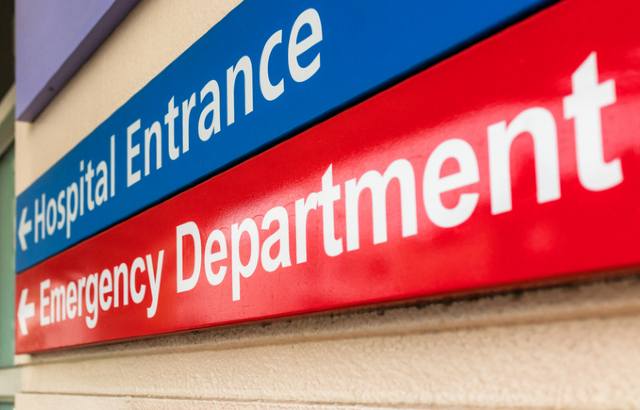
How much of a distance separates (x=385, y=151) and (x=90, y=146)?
1067 millimetres

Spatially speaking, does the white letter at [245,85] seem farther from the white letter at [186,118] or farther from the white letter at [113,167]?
the white letter at [113,167]

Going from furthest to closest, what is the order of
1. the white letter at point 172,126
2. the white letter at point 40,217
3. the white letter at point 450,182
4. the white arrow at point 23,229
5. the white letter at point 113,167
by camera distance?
the white arrow at point 23,229, the white letter at point 40,217, the white letter at point 113,167, the white letter at point 172,126, the white letter at point 450,182

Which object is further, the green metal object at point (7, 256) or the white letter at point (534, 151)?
the green metal object at point (7, 256)

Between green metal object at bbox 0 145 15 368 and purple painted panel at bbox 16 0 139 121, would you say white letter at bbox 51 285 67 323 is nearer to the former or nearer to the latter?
purple painted panel at bbox 16 0 139 121

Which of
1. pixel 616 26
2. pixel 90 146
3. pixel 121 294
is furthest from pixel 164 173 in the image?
pixel 616 26

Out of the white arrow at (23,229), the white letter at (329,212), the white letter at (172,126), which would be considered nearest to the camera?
the white letter at (329,212)

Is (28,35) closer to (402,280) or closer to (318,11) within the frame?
(318,11)

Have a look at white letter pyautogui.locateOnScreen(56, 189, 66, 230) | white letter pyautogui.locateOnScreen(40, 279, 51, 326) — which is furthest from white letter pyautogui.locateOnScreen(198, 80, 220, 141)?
white letter pyautogui.locateOnScreen(40, 279, 51, 326)

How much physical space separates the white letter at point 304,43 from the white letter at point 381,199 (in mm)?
175

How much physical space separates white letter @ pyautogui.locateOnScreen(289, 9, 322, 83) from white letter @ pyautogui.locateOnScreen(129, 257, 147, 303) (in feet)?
1.89

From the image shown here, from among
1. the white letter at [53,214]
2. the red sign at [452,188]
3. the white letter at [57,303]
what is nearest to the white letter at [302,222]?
the red sign at [452,188]

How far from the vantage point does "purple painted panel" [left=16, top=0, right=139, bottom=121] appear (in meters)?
1.48

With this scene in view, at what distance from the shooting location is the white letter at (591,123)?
43cm

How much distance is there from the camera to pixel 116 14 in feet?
4.66
